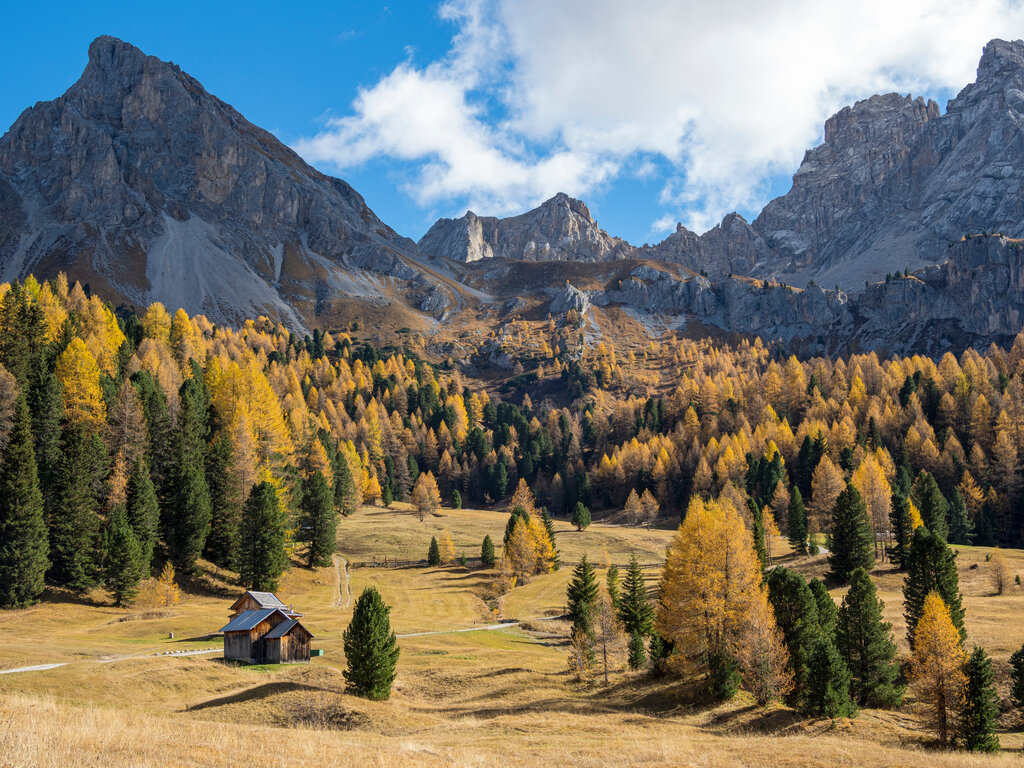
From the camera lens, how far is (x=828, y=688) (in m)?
34.0

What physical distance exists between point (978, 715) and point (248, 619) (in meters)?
45.3

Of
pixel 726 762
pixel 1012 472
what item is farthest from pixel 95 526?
pixel 1012 472

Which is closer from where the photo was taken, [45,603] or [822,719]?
[822,719]

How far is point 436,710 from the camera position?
3744 centimetres

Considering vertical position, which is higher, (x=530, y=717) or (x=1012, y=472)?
(x=1012, y=472)

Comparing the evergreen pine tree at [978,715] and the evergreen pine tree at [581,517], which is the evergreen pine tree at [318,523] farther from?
the evergreen pine tree at [978,715]

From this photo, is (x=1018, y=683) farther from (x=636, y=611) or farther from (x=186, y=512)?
(x=186, y=512)

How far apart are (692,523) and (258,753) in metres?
31.4

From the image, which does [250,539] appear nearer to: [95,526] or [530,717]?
[95,526]

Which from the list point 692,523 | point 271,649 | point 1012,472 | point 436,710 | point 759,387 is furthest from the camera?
point 759,387

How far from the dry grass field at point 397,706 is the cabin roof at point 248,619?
274 centimetres

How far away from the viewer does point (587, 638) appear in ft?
161

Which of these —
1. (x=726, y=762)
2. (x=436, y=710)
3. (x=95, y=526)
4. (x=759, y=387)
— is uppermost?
(x=759, y=387)

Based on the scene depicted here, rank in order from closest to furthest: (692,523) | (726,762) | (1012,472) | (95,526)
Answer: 1. (726,762)
2. (692,523)
3. (95,526)
4. (1012,472)
